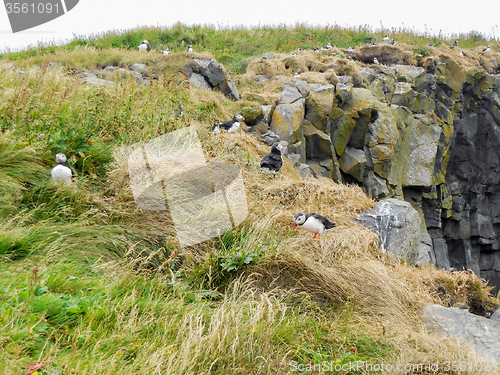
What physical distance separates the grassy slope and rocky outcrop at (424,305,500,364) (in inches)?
8.5

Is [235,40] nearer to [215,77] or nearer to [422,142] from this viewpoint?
[215,77]

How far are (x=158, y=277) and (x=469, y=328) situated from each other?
2.98 meters

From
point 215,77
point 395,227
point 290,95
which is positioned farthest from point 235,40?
point 395,227

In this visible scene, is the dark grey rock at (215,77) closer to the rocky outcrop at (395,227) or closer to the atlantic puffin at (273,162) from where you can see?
the atlantic puffin at (273,162)

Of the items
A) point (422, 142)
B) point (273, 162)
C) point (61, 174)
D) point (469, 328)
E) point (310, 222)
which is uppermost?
point (61, 174)

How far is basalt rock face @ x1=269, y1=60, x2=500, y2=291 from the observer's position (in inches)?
499

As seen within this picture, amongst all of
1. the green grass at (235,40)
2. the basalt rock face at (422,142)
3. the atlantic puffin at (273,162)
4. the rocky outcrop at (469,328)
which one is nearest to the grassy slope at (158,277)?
the rocky outcrop at (469,328)

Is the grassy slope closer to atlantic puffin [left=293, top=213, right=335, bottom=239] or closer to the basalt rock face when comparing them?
atlantic puffin [left=293, top=213, right=335, bottom=239]

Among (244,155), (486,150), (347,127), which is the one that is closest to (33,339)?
(244,155)

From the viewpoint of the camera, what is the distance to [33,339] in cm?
226

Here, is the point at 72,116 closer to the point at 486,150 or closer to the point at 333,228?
the point at 333,228

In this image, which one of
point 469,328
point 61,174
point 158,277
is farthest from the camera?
point 61,174

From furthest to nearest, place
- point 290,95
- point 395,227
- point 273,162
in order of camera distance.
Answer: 1. point 290,95
2. point 273,162
3. point 395,227

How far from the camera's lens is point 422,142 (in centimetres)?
1670
